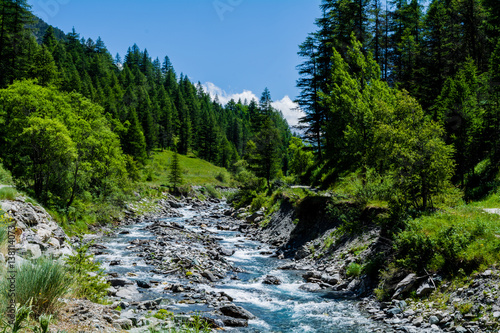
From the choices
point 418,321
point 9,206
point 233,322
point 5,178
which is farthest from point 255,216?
point 418,321

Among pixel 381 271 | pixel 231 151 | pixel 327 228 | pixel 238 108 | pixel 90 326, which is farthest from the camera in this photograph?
pixel 238 108

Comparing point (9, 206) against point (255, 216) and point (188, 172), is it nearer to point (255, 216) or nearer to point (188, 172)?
point (255, 216)

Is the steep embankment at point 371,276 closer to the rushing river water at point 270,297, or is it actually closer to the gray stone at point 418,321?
the gray stone at point 418,321

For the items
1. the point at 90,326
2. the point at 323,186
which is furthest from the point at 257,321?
the point at 323,186

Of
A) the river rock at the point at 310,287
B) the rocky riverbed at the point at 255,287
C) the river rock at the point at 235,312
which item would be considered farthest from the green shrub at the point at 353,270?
the river rock at the point at 235,312

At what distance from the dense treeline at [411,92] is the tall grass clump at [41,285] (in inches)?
535

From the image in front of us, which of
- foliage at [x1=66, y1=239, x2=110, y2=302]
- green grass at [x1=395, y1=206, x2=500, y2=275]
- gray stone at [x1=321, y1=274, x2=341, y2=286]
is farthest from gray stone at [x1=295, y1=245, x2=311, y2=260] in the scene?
foliage at [x1=66, y1=239, x2=110, y2=302]

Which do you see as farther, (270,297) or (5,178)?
(5,178)

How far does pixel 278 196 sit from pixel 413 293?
22.7 metres

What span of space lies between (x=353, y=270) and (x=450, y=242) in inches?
203

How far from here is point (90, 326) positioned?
6.18 metres

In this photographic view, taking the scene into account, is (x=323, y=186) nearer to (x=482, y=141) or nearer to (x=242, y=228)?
(x=242, y=228)

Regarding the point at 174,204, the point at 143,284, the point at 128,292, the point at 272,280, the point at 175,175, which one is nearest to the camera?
the point at 128,292

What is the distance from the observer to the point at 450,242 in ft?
36.2
